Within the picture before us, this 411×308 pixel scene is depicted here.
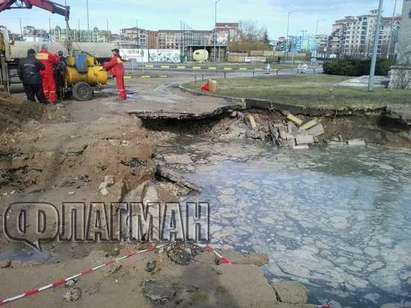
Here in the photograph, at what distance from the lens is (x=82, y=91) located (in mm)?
14203

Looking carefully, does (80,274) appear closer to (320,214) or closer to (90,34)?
(320,214)

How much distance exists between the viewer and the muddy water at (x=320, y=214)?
549cm

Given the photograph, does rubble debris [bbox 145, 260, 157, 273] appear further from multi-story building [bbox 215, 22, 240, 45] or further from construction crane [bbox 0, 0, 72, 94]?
multi-story building [bbox 215, 22, 240, 45]

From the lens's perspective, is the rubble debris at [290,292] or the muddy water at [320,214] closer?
the rubble debris at [290,292]

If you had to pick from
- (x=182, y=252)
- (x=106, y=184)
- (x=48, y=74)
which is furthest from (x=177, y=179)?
(x=48, y=74)

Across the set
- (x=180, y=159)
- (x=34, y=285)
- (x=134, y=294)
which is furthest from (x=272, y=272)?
(x=180, y=159)

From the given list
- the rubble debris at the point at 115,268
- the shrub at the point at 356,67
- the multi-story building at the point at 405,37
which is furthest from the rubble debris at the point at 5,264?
the shrub at the point at 356,67

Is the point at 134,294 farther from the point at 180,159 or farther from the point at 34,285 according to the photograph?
the point at 180,159

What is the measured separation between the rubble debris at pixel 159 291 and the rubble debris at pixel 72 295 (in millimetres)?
657

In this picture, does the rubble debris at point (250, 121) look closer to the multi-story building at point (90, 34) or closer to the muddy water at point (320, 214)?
the muddy water at point (320, 214)

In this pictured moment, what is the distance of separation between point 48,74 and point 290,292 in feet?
35.2

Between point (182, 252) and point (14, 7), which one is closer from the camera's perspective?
point (182, 252)

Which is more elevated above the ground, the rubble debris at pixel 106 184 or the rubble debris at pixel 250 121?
the rubble debris at pixel 106 184

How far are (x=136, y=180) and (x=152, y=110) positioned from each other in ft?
17.6
